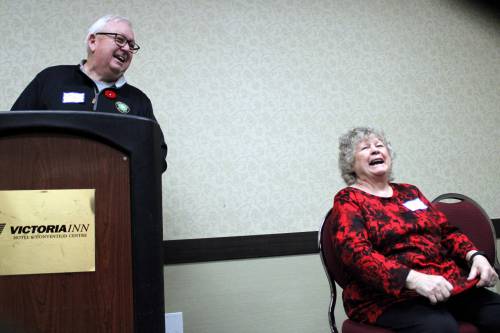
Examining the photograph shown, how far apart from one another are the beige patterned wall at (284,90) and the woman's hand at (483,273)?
3.03 feet

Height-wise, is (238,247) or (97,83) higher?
(97,83)

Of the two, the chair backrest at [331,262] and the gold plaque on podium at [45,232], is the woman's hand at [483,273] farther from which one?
the gold plaque on podium at [45,232]

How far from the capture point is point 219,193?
2.20 m

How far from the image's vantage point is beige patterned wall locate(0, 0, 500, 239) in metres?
2.15

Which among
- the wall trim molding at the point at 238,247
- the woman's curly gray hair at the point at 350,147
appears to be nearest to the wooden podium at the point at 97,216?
the woman's curly gray hair at the point at 350,147

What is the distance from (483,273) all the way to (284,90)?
1.35 meters

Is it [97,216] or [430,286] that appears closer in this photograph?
[97,216]

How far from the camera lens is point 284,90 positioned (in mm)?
2363

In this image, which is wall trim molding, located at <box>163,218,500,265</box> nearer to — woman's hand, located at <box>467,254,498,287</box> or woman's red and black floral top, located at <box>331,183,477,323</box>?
woman's red and black floral top, located at <box>331,183,477,323</box>

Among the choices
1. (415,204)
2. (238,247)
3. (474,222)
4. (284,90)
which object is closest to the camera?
(415,204)

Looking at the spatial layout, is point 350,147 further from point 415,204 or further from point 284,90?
point 284,90

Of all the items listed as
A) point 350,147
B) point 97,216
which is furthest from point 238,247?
point 97,216

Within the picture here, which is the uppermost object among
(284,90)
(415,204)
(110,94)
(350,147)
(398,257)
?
(284,90)

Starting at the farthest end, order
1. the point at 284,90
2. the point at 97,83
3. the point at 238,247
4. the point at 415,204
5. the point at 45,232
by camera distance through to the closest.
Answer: the point at 284,90, the point at 238,247, the point at 415,204, the point at 97,83, the point at 45,232
